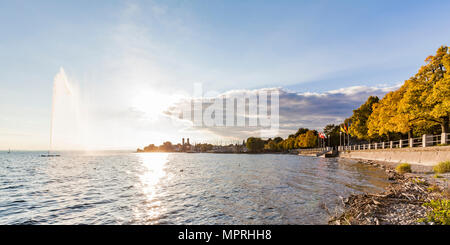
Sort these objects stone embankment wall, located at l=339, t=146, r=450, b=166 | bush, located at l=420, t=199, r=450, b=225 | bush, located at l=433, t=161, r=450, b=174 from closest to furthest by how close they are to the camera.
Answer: bush, located at l=420, t=199, r=450, b=225
bush, located at l=433, t=161, r=450, b=174
stone embankment wall, located at l=339, t=146, r=450, b=166

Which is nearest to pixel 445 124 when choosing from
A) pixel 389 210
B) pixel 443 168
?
pixel 443 168

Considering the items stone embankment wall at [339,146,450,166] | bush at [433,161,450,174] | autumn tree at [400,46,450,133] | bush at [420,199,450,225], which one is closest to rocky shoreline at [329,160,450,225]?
bush at [420,199,450,225]

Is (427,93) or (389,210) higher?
(427,93)

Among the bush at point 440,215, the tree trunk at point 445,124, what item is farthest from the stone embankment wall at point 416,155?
the bush at point 440,215

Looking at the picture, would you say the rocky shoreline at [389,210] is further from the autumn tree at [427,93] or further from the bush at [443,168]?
the autumn tree at [427,93]

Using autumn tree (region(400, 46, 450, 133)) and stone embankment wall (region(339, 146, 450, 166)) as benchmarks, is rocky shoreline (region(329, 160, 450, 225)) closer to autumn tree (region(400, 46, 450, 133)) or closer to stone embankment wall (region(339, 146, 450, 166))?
stone embankment wall (region(339, 146, 450, 166))

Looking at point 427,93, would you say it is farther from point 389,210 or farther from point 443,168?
point 389,210

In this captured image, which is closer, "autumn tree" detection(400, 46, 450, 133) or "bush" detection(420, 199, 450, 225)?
"bush" detection(420, 199, 450, 225)

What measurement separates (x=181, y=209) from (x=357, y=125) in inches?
2705

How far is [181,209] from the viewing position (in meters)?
15.8

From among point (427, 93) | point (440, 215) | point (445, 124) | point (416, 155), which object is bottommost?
point (440, 215)
